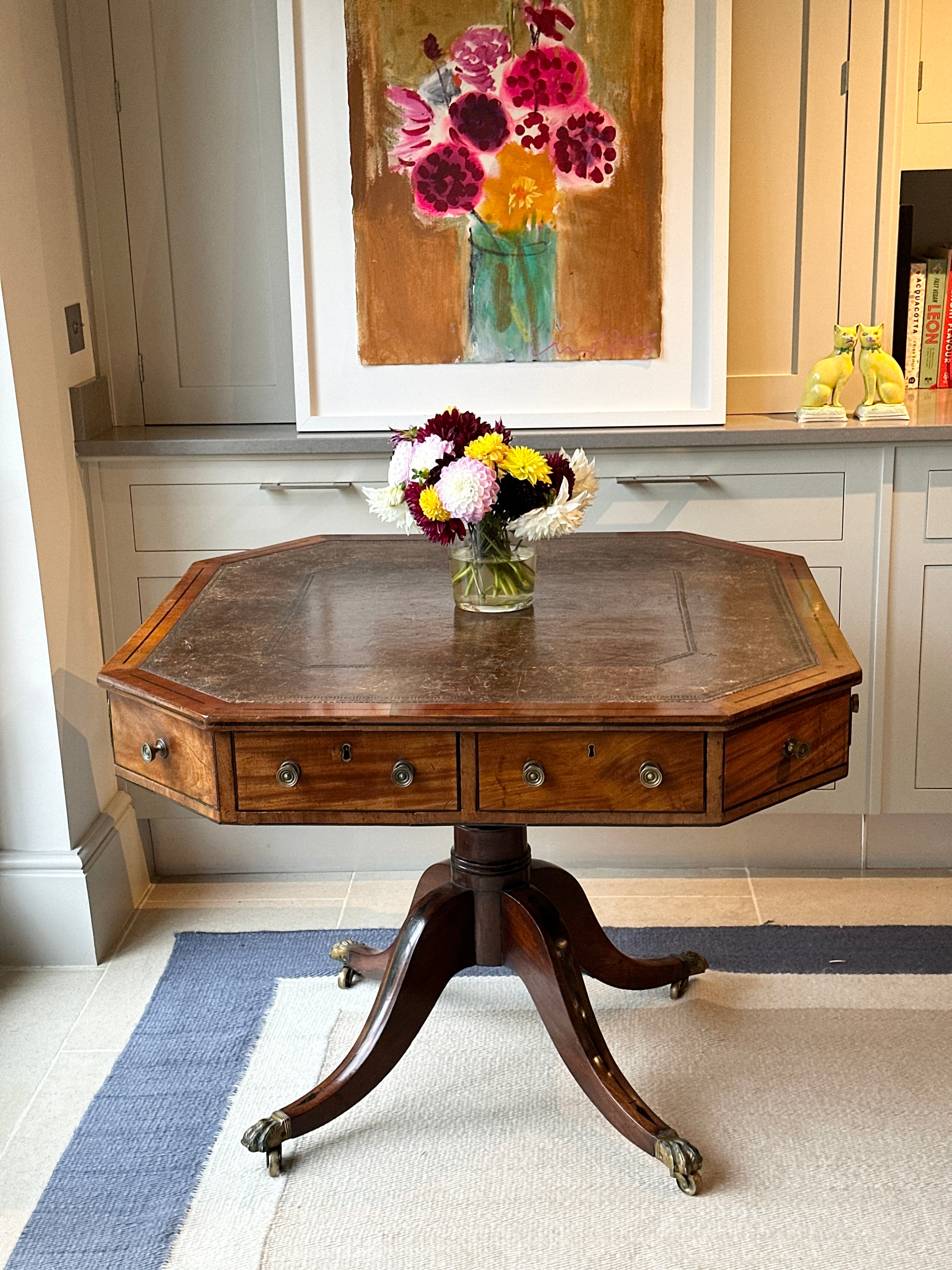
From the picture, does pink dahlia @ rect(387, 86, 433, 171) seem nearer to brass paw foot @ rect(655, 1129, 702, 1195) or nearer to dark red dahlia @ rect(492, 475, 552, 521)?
dark red dahlia @ rect(492, 475, 552, 521)

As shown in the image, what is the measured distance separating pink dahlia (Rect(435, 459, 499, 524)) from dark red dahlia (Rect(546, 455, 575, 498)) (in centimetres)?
12

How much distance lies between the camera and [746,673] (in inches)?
69.6

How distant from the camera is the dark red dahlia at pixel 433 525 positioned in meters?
1.93

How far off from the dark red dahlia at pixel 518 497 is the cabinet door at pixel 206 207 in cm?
117

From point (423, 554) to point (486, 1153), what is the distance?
1032 millimetres

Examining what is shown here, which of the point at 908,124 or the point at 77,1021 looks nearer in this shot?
the point at 77,1021

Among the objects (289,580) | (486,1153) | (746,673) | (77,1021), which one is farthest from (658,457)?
(77,1021)

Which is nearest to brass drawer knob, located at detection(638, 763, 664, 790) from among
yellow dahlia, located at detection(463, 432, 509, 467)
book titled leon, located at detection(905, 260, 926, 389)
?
yellow dahlia, located at detection(463, 432, 509, 467)

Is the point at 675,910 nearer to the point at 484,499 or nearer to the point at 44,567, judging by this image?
the point at 484,499

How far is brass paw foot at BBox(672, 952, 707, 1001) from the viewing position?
2.54m

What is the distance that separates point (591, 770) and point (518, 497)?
0.45 meters

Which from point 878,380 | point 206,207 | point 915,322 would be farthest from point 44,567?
point 915,322

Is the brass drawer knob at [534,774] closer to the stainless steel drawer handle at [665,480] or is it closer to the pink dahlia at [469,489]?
the pink dahlia at [469,489]

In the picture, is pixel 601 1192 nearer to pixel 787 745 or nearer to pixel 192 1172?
pixel 192 1172
